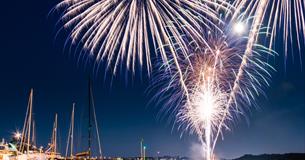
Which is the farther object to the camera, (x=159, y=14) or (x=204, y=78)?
(x=204, y=78)

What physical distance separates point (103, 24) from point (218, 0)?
5.26m

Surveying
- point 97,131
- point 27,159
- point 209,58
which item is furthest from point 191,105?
point 97,131

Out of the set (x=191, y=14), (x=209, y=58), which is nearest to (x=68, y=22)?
(x=191, y=14)

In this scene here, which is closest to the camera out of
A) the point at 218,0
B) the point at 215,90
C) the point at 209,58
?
the point at 218,0

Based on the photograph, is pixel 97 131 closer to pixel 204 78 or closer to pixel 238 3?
pixel 204 78

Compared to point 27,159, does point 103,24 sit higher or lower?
higher

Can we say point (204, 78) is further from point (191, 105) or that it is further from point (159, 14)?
point (159, 14)

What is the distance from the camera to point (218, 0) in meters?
14.7

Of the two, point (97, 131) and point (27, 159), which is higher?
point (97, 131)

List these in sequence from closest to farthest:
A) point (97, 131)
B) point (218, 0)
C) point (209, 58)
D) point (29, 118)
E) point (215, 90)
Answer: point (218, 0)
point (209, 58)
point (215, 90)
point (29, 118)
point (97, 131)

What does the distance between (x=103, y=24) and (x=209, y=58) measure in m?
9.36

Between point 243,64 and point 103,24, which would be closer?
point 103,24

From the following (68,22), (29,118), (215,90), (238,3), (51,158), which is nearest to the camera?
(238,3)

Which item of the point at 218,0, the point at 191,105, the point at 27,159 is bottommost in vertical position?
the point at 27,159
